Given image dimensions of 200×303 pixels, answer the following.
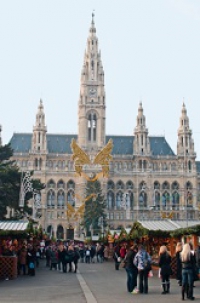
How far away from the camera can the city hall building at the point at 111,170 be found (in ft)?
301

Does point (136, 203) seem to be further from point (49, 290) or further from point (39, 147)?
point (49, 290)

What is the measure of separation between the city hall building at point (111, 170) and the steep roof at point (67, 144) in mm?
1419

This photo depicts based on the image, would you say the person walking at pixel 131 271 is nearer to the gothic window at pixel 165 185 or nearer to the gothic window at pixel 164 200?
the gothic window at pixel 164 200

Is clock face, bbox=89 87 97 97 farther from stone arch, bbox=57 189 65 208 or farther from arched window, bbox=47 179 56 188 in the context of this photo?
stone arch, bbox=57 189 65 208

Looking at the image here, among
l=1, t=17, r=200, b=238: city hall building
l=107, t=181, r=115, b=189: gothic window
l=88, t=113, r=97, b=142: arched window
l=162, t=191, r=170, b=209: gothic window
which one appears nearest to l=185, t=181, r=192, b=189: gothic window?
l=1, t=17, r=200, b=238: city hall building

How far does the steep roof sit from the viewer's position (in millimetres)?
98688

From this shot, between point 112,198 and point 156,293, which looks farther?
point 112,198

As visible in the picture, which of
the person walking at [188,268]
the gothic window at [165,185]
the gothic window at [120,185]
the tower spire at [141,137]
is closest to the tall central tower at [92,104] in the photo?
the tower spire at [141,137]

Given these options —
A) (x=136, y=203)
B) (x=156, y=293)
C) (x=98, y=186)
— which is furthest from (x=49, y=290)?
(x=136, y=203)

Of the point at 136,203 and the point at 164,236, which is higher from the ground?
the point at 136,203

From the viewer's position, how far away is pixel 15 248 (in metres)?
24.0

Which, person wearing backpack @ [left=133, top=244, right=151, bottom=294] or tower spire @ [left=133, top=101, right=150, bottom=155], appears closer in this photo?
person wearing backpack @ [left=133, top=244, right=151, bottom=294]

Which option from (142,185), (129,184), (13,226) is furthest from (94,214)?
(13,226)

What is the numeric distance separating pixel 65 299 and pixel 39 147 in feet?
263
